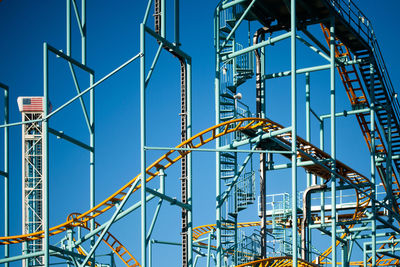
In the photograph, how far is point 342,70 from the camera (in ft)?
117

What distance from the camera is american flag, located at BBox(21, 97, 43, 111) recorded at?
46.9m

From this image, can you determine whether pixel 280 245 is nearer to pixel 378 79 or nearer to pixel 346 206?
pixel 346 206

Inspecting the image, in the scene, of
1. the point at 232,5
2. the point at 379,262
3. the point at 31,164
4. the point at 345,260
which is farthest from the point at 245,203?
the point at 31,164

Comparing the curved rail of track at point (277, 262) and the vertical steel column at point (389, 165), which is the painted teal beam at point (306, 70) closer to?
the vertical steel column at point (389, 165)

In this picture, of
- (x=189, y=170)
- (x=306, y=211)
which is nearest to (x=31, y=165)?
(x=306, y=211)

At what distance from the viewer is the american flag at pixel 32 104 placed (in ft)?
154

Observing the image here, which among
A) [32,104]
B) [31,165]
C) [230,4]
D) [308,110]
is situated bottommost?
[31,165]

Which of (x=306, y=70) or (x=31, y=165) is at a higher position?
(x=306, y=70)

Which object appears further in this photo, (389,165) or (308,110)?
(389,165)

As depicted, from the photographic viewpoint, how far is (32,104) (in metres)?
47.2

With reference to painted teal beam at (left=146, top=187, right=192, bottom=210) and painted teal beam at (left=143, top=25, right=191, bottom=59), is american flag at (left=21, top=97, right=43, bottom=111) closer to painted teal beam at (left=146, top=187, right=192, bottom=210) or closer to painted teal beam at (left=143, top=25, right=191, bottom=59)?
painted teal beam at (left=143, top=25, right=191, bottom=59)

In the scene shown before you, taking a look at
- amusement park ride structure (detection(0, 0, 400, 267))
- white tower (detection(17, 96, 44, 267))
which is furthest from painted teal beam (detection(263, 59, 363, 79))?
white tower (detection(17, 96, 44, 267))

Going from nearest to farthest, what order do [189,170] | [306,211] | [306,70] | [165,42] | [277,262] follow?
1. [165,42]
2. [189,170]
3. [277,262]
4. [306,70]
5. [306,211]

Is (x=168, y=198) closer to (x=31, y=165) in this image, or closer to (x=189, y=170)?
(x=189, y=170)
